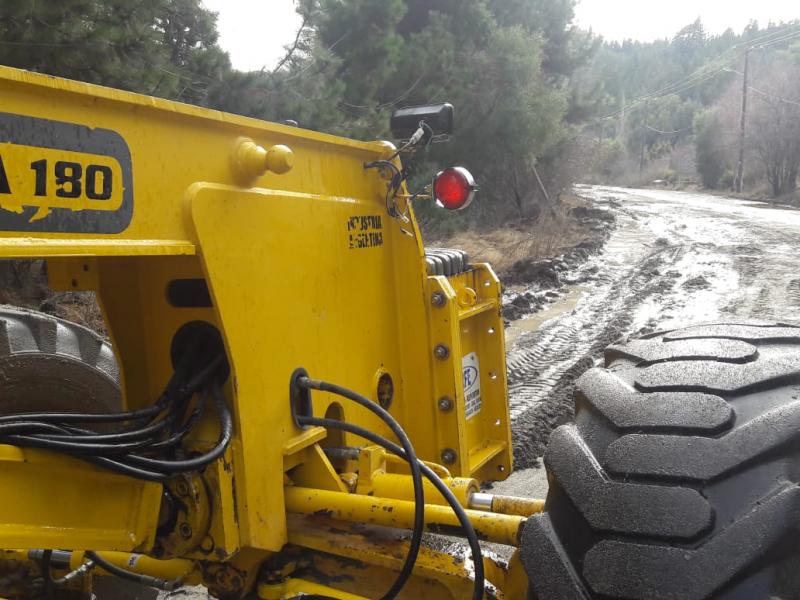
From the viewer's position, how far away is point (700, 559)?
1369mm

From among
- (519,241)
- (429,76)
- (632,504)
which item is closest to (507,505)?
(632,504)

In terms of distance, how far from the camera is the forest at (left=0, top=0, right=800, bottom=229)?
5.98m

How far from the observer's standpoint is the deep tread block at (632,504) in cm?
142

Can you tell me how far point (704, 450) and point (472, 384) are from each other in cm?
188

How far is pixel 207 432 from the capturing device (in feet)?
6.58

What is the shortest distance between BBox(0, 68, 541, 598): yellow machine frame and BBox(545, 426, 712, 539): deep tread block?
34cm

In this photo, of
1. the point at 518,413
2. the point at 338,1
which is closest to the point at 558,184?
the point at 338,1

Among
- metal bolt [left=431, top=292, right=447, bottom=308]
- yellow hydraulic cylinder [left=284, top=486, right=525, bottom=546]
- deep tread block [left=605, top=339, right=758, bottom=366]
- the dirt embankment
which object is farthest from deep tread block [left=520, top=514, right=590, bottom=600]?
the dirt embankment

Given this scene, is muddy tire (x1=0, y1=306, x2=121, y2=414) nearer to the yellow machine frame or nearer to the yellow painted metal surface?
the yellow machine frame

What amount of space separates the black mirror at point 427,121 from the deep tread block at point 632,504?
1512mm

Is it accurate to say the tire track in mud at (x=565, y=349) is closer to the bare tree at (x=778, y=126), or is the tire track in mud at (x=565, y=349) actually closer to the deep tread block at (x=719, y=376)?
the deep tread block at (x=719, y=376)

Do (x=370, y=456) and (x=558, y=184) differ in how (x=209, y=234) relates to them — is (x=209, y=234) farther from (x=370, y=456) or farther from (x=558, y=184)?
(x=558, y=184)

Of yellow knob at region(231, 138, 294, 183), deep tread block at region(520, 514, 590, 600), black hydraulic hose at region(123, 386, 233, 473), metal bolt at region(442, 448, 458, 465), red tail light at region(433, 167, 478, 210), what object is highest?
yellow knob at region(231, 138, 294, 183)

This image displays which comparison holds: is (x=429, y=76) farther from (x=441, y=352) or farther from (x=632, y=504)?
(x=632, y=504)
